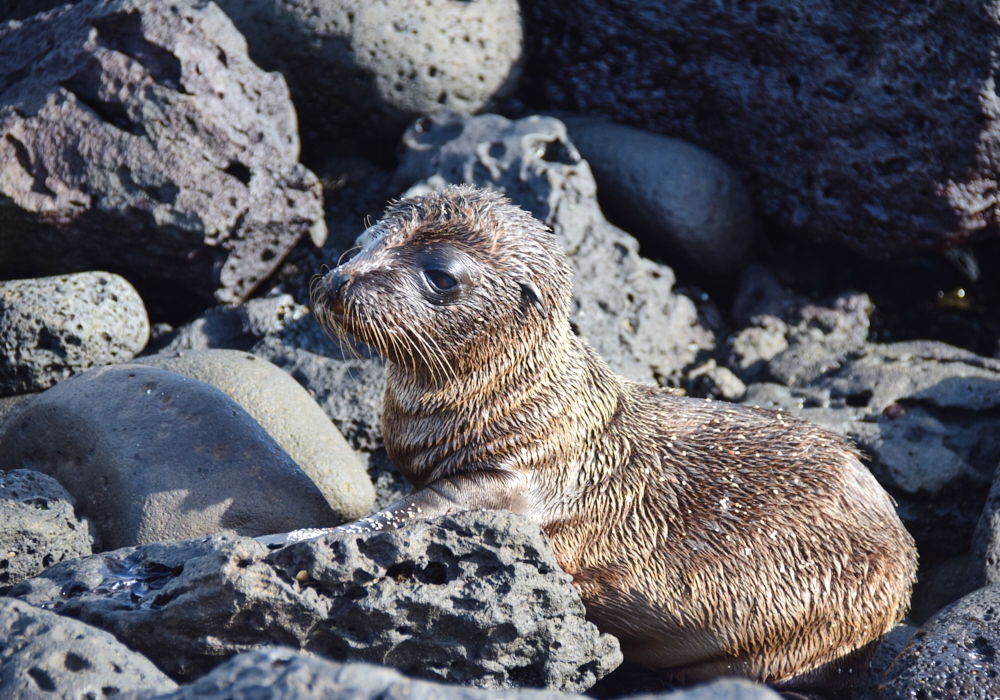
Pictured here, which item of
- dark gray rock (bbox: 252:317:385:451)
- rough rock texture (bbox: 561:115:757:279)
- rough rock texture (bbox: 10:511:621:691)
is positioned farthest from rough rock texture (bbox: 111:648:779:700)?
rough rock texture (bbox: 561:115:757:279)

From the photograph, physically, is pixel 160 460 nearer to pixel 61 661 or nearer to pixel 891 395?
pixel 61 661

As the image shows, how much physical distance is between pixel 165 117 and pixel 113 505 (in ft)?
9.76

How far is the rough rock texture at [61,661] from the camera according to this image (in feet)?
9.46

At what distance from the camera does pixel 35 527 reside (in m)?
4.33

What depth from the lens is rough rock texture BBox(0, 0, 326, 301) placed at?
629cm

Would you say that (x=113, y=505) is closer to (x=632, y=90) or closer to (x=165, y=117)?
(x=165, y=117)

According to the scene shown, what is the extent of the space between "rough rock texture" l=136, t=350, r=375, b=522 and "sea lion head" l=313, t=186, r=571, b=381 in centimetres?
113

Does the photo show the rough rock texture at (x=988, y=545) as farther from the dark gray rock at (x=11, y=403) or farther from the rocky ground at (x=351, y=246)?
the dark gray rock at (x=11, y=403)

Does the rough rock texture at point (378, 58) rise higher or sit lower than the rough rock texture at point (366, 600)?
higher

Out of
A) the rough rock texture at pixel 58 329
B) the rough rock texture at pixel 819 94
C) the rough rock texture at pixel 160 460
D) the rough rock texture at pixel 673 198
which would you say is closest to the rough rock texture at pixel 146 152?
the rough rock texture at pixel 58 329

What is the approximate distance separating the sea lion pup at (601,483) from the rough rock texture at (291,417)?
0.95 m

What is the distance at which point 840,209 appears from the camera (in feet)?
24.7

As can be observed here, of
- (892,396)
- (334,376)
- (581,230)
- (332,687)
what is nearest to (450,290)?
(334,376)

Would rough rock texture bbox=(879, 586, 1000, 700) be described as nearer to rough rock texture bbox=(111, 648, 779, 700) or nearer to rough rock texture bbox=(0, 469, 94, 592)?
rough rock texture bbox=(111, 648, 779, 700)
